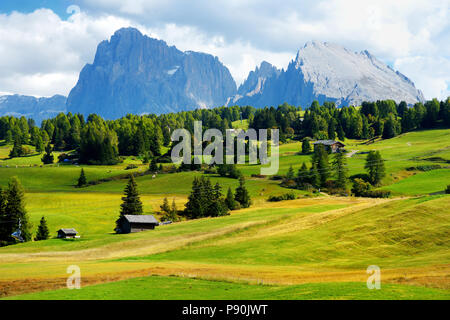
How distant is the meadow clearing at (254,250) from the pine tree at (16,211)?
693cm

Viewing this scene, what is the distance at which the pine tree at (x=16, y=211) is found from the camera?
229 ft

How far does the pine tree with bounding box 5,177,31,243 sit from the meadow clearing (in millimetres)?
6927

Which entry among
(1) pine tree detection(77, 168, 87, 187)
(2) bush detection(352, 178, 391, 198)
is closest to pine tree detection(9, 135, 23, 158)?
(1) pine tree detection(77, 168, 87, 187)

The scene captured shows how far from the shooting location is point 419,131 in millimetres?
187250

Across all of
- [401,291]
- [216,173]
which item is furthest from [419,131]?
[401,291]

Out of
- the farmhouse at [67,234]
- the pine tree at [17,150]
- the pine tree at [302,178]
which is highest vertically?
the pine tree at [17,150]

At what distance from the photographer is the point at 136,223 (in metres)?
75.8

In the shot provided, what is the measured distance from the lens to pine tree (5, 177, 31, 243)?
69.9m

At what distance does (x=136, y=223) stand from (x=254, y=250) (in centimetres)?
3184

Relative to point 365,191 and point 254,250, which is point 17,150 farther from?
point 254,250

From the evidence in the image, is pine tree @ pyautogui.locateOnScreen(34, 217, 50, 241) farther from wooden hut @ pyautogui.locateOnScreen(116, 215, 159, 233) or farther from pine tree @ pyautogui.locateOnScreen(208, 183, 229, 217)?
pine tree @ pyautogui.locateOnScreen(208, 183, 229, 217)

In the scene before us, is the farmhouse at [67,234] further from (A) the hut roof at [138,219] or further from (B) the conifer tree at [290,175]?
(B) the conifer tree at [290,175]

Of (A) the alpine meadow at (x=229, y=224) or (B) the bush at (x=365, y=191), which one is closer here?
(A) the alpine meadow at (x=229, y=224)

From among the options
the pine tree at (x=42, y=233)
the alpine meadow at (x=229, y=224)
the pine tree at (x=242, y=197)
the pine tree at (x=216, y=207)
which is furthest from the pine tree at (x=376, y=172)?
the pine tree at (x=42, y=233)
